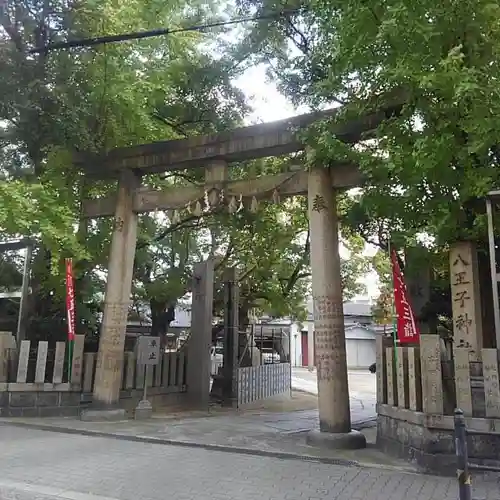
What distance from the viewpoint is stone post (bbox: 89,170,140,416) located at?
35.4 feet

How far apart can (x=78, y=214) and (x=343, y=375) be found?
677 centimetres

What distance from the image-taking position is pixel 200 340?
47.7ft

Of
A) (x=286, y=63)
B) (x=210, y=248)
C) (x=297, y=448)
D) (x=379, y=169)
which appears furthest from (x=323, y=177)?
(x=210, y=248)

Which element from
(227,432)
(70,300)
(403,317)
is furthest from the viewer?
(70,300)

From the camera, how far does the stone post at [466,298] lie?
7.24 metres

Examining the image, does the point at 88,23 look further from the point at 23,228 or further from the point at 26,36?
the point at 23,228

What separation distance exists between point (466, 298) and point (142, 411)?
7.00 meters

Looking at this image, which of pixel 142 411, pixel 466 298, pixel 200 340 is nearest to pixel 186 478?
pixel 466 298

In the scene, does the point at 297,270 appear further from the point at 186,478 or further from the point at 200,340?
the point at 186,478

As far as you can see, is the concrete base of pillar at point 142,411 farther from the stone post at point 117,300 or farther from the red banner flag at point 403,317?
the red banner flag at point 403,317

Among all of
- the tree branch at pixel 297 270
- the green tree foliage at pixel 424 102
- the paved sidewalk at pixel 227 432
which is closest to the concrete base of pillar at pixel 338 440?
the paved sidewalk at pixel 227 432

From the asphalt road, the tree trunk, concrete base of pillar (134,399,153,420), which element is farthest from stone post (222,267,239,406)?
the asphalt road

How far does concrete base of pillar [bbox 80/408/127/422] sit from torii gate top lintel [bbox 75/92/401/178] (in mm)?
5135

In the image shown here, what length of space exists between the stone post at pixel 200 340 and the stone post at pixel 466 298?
27.3 feet
